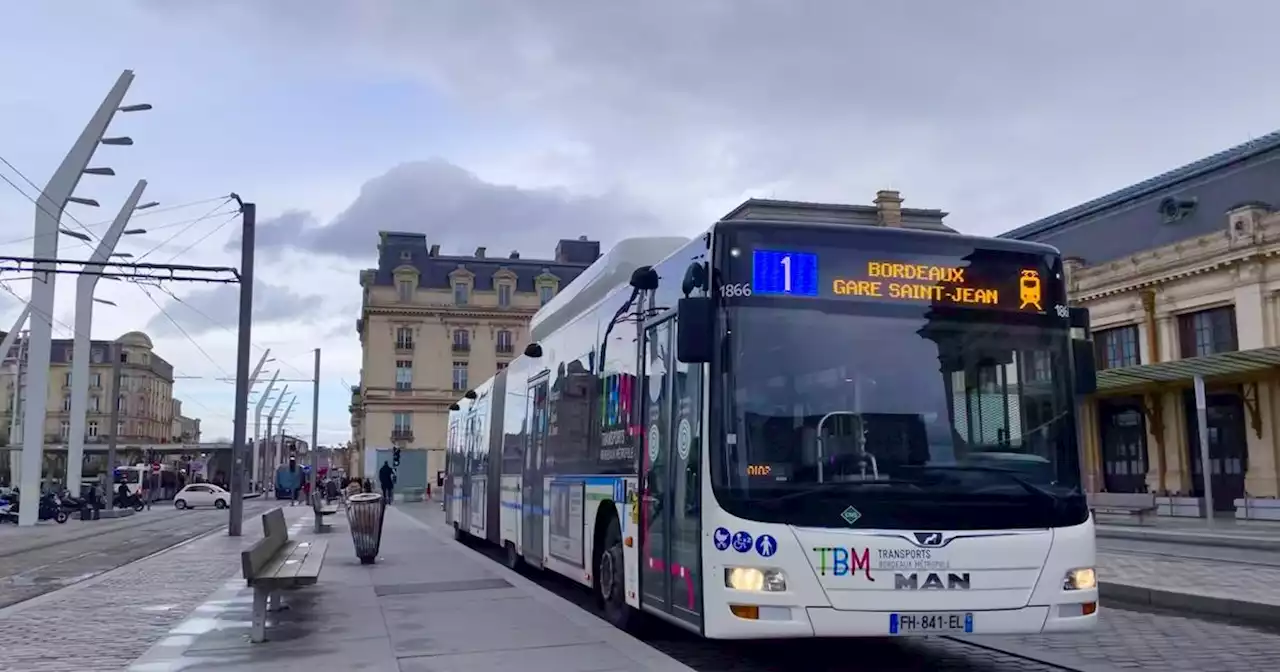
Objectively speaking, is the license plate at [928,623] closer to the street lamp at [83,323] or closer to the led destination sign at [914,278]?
the led destination sign at [914,278]

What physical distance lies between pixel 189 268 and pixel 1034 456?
20.2 m

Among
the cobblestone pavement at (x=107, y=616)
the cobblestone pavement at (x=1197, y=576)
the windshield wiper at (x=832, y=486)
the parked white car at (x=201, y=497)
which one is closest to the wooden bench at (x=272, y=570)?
the cobblestone pavement at (x=107, y=616)

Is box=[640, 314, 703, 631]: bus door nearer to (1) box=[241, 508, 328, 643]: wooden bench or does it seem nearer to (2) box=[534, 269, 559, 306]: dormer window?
(1) box=[241, 508, 328, 643]: wooden bench

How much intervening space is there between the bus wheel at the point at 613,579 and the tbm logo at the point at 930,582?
119 inches

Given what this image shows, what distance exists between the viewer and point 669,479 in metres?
8.34

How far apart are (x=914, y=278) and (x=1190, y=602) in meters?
6.44

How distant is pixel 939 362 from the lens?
7676 mm

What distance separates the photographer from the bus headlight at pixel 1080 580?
24.8 feet

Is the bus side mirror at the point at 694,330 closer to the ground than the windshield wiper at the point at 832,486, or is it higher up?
higher up

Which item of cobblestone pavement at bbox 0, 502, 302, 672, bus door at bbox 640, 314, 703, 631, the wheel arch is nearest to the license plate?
bus door at bbox 640, 314, 703, 631

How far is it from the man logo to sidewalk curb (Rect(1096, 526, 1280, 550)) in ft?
51.2

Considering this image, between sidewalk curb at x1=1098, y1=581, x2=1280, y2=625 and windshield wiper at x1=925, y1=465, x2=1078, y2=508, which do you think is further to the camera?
sidewalk curb at x1=1098, y1=581, x2=1280, y2=625

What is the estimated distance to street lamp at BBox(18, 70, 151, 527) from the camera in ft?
106

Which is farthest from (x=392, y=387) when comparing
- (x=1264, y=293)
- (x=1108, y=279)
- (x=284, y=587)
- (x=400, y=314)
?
(x=284, y=587)
